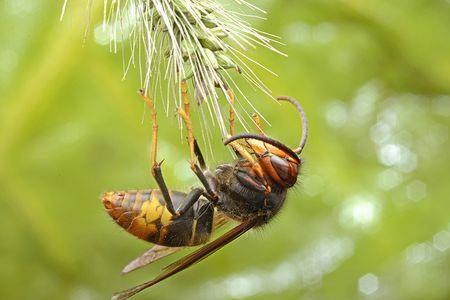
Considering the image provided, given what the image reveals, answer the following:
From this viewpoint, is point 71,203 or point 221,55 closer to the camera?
point 221,55

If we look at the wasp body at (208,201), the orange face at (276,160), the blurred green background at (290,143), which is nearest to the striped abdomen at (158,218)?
the wasp body at (208,201)

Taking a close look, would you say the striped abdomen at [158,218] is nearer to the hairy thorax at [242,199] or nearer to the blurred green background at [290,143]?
the hairy thorax at [242,199]

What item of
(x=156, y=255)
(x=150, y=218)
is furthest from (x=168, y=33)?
(x=156, y=255)

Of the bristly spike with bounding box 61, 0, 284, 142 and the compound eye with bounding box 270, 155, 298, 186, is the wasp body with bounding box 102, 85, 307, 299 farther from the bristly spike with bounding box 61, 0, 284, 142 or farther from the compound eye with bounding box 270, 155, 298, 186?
the bristly spike with bounding box 61, 0, 284, 142

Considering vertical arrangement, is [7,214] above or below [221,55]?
below

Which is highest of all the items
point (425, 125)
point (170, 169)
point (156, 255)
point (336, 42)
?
point (336, 42)

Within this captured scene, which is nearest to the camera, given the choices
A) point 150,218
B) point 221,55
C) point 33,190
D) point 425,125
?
point 221,55

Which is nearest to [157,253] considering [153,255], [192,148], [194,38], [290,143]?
[153,255]

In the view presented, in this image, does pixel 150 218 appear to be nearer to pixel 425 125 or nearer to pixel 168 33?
pixel 168 33
